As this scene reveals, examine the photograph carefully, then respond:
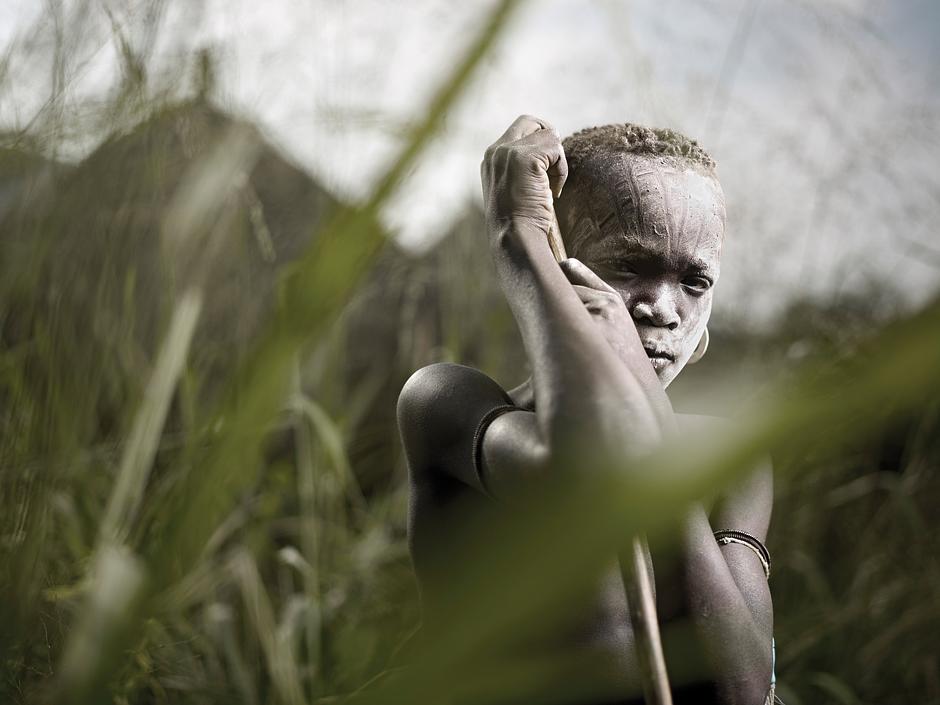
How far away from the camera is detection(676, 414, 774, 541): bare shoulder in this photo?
68 cm

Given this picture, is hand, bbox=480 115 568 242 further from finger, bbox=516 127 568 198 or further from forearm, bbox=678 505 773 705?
forearm, bbox=678 505 773 705

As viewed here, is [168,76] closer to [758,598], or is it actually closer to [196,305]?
[196,305]

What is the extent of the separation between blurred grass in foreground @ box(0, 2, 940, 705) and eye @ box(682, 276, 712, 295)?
11 cm

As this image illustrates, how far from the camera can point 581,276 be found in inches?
23.4

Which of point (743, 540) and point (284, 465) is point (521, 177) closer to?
point (743, 540)

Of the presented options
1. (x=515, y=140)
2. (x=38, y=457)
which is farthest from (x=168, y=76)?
(x=515, y=140)

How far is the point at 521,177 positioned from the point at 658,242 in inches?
4.4

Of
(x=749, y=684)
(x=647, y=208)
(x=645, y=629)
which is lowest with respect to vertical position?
(x=749, y=684)

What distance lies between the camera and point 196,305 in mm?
865

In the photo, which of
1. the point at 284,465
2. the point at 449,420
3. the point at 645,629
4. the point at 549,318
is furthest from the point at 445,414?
the point at 284,465

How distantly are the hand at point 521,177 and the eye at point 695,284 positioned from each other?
0.39 ft

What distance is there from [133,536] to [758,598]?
0.62m

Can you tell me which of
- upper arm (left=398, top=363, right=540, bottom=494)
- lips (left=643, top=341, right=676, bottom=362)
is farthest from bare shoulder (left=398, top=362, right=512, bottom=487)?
lips (left=643, top=341, right=676, bottom=362)

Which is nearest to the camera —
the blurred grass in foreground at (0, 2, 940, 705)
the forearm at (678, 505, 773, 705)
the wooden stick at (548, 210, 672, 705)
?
the blurred grass in foreground at (0, 2, 940, 705)
